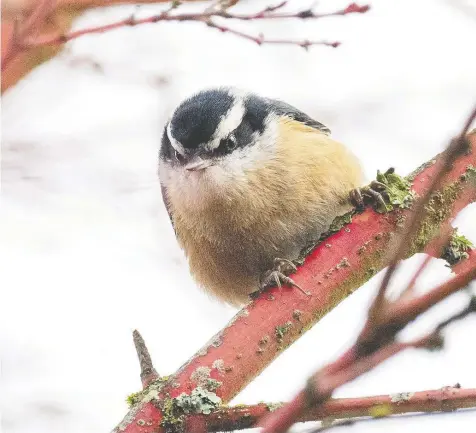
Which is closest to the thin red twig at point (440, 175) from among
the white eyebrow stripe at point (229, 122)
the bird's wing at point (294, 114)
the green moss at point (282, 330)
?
the green moss at point (282, 330)

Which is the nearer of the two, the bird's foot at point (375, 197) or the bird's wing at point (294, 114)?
the bird's foot at point (375, 197)

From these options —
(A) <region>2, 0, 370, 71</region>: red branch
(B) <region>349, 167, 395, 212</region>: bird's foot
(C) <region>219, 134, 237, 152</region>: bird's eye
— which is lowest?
(B) <region>349, 167, 395, 212</region>: bird's foot

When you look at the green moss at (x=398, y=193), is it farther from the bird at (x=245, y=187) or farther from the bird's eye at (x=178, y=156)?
the bird's eye at (x=178, y=156)

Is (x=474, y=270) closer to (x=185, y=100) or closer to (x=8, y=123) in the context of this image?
(x=185, y=100)

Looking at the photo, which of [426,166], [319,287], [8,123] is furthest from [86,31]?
[8,123]

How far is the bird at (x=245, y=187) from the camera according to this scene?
180 centimetres

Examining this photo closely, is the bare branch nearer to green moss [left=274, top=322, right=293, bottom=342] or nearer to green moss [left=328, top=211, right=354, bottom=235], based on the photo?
green moss [left=274, top=322, right=293, bottom=342]

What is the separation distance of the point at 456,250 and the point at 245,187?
0.57m

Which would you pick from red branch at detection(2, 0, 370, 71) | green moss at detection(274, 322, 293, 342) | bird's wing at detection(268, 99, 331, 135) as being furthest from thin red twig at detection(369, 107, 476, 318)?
bird's wing at detection(268, 99, 331, 135)

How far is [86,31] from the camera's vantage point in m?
1.07

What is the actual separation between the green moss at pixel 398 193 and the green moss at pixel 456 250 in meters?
0.14

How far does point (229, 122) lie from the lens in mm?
1859

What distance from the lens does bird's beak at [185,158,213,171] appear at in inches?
70.1

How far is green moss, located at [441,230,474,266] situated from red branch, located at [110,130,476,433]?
75 millimetres
